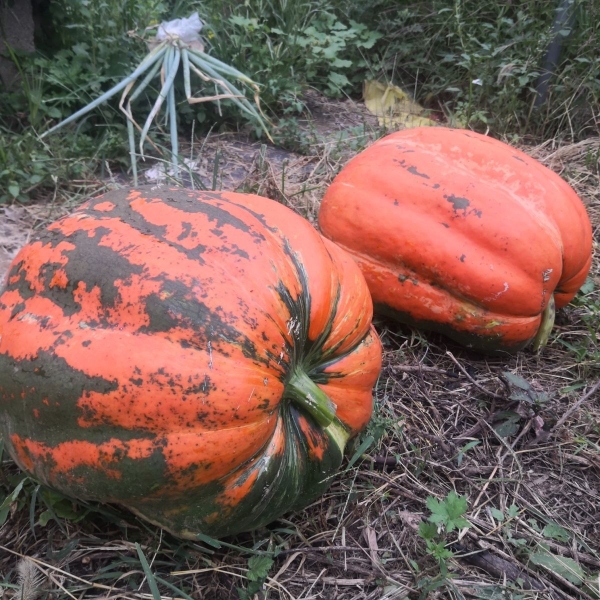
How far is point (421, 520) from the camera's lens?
1.68m

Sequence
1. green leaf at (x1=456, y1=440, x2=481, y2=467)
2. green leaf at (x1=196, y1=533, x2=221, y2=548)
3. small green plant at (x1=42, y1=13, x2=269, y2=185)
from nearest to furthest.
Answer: green leaf at (x1=196, y1=533, x2=221, y2=548), green leaf at (x1=456, y1=440, x2=481, y2=467), small green plant at (x1=42, y1=13, x2=269, y2=185)

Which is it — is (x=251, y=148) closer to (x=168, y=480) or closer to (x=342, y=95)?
(x=342, y=95)

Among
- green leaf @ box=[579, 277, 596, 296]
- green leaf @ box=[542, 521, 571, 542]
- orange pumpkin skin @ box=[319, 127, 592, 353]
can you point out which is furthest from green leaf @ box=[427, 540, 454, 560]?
green leaf @ box=[579, 277, 596, 296]

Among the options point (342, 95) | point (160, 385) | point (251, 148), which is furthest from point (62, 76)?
point (160, 385)

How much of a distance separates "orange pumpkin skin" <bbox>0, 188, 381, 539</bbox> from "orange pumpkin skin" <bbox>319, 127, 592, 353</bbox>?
61 cm

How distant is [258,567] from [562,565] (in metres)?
0.83

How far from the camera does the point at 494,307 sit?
6.87 ft

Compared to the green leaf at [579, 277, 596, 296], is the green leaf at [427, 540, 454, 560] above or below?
above

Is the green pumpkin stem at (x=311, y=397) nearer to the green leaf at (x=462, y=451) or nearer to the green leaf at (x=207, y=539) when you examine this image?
the green leaf at (x=207, y=539)

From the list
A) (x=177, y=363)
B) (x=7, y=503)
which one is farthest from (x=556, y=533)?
(x=7, y=503)

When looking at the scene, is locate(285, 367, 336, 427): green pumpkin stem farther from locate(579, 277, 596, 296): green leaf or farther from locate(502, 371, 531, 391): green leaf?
locate(579, 277, 596, 296): green leaf

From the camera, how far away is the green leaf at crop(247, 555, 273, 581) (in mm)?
1464

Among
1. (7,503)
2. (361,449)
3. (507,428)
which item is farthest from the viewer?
(507,428)

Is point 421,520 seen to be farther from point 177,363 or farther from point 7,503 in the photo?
point 7,503
